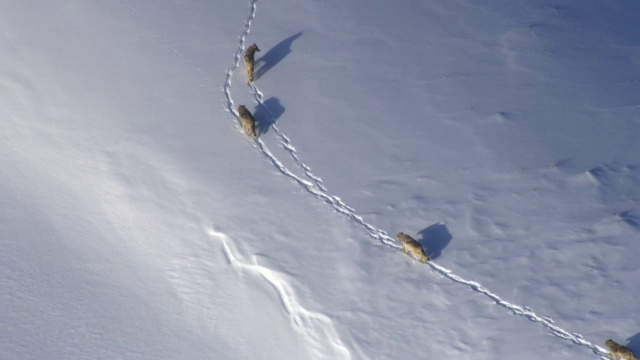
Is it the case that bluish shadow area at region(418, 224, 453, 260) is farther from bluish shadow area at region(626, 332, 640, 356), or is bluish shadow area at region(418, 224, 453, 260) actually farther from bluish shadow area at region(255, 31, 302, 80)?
bluish shadow area at region(255, 31, 302, 80)

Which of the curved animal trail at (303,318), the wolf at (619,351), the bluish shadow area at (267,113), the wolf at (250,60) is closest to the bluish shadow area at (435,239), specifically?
the curved animal trail at (303,318)

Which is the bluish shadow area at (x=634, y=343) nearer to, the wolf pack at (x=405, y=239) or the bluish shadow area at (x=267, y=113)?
the wolf pack at (x=405, y=239)

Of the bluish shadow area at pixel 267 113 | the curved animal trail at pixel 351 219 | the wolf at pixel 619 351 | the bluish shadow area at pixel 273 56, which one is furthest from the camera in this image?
the bluish shadow area at pixel 273 56

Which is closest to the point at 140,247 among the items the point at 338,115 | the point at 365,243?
the point at 365,243

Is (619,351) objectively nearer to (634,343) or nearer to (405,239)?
(634,343)

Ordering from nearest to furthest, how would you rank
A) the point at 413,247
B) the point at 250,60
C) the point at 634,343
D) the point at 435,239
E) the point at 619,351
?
the point at 619,351
the point at 634,343
the point at 413,247
the point at 435,239
the point at 250,60

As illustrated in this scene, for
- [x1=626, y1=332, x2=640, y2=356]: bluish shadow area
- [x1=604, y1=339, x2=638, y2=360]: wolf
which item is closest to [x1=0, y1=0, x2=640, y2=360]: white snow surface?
[x1=626, y1=332, x2=640, y2=356]: bluish shadow area

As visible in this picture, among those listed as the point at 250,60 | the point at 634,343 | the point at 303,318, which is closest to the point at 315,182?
the point at 303,318
